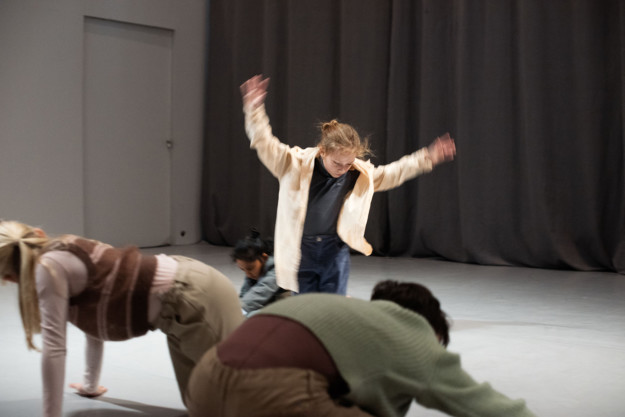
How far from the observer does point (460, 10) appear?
6.22m

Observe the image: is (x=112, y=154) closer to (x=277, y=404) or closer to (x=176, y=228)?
(x=176, y=228)

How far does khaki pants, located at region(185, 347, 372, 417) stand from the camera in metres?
1.54

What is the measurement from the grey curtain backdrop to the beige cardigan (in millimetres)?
2951

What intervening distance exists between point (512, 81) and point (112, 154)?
3.61m

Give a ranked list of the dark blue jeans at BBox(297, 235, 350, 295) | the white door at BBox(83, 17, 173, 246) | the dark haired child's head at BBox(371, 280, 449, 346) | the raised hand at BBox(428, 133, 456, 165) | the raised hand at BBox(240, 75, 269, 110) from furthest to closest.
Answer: the white door at BBox(83, 17, 173, 246) < the raised hand at BBox(428, 133, 456, 165) < the dark blue jeans at BBox(297, 235, 350, 295) < the raised hand at BBox(240, 75, 269, 110) < the dark haired child's head at BBox(371, 280, 449, 346)

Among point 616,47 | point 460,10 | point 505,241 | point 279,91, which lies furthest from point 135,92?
point 616,47

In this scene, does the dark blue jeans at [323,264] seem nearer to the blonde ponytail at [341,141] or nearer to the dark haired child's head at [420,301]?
the blonde ponytail at [341,141]

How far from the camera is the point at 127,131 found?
285 inches

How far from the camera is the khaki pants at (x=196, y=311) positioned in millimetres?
2166

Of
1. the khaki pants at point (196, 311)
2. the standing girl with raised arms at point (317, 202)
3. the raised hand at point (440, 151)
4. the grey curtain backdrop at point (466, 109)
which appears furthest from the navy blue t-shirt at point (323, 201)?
the grey curtain backdrop at point (466, 109)

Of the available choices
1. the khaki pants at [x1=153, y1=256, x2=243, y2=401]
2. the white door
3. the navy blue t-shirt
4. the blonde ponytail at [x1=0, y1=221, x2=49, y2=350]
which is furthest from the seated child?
the white door

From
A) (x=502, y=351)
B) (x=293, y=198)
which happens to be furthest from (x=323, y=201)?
(x=502, y=351)

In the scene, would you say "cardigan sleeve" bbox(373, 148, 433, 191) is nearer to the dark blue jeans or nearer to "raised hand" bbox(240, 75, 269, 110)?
the dark blue jeans

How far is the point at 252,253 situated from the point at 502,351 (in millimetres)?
1206
